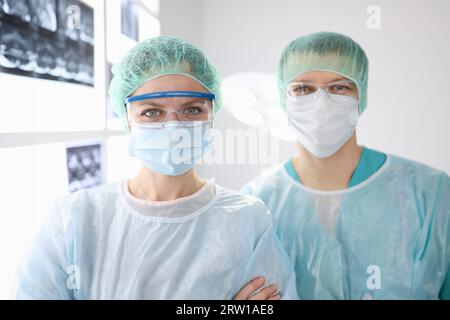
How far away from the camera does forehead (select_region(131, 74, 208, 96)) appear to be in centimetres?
103

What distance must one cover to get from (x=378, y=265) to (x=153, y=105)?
807 mm

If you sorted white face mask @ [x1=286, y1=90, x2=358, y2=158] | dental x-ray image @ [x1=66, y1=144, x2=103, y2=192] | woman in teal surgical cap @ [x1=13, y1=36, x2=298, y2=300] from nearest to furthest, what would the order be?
woman in teal surgical cap @ [x1=13, y1=36, x2=298, y2=300]
white face mask @ [x1=286, y1=90, x2=358, y2=158]
dental x-ray image @ [x1=66, y1=144, x2=103, y2=192]

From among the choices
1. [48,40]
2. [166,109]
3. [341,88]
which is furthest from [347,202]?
[48,40]

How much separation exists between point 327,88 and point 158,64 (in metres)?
0.50

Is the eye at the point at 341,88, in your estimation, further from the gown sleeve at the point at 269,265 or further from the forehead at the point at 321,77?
the gown sleeve at the point at 269,265

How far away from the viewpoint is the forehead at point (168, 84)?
1030 mm

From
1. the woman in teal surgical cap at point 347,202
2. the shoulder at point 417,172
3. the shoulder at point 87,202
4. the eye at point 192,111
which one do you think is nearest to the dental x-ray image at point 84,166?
the shoulder at point 87,202

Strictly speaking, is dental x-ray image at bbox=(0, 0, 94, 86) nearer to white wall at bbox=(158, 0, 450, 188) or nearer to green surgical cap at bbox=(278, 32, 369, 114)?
white wall at bbox=(158, 0, 450, 188)

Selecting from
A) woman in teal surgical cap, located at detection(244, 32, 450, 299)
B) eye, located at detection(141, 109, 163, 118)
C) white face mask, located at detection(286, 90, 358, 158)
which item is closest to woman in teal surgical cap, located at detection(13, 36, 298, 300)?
eye, located at detection(141, 109, 163, 118)

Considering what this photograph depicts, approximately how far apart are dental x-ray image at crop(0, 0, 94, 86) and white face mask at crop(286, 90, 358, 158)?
673mm

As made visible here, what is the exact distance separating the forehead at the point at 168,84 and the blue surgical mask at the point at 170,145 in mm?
90

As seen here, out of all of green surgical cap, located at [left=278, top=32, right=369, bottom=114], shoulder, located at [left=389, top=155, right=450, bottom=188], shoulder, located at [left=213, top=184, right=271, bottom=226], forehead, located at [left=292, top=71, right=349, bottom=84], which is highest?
green surgical cap, located at [left=278, top=32, right=369, bottom=114]
